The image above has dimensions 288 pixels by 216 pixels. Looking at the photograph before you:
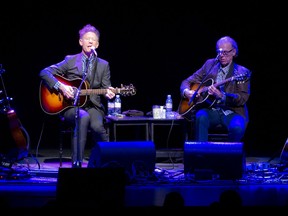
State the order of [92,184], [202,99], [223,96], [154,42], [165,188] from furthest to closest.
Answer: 1. [154,42]
2. [202,99]
3. [223,96]
4. [165,188]
5. [92,184]

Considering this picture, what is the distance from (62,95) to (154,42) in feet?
6.37

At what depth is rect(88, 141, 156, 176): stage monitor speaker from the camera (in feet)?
19.3

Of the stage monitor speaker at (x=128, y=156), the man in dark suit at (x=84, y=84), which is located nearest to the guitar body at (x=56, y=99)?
the man in dark suit at (x=84, y=84)

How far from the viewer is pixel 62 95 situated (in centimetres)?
733

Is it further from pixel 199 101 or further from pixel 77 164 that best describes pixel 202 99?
pixel 77 164

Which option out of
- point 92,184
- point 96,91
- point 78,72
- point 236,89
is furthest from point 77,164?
point 236,89

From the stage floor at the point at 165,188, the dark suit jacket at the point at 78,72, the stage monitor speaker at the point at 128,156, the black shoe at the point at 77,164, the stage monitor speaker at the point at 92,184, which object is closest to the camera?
the stage monitor speaker at the point at 92,184

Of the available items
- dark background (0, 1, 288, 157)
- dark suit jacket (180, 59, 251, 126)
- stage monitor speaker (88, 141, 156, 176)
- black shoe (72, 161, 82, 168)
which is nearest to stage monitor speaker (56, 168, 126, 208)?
stage monitor speaker (88, 141, 156, 176)

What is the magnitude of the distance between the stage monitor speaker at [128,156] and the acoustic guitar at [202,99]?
1.67 meters

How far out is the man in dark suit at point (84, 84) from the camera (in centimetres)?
723

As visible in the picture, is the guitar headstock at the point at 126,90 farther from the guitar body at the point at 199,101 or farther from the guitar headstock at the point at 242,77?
the guitar headstock at the point at 242,77

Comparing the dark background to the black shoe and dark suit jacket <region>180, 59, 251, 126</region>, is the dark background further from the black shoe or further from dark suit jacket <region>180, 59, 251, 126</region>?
the black shoe

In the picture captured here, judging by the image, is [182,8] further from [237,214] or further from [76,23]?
[237,214]

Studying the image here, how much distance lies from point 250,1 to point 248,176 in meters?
3.11
